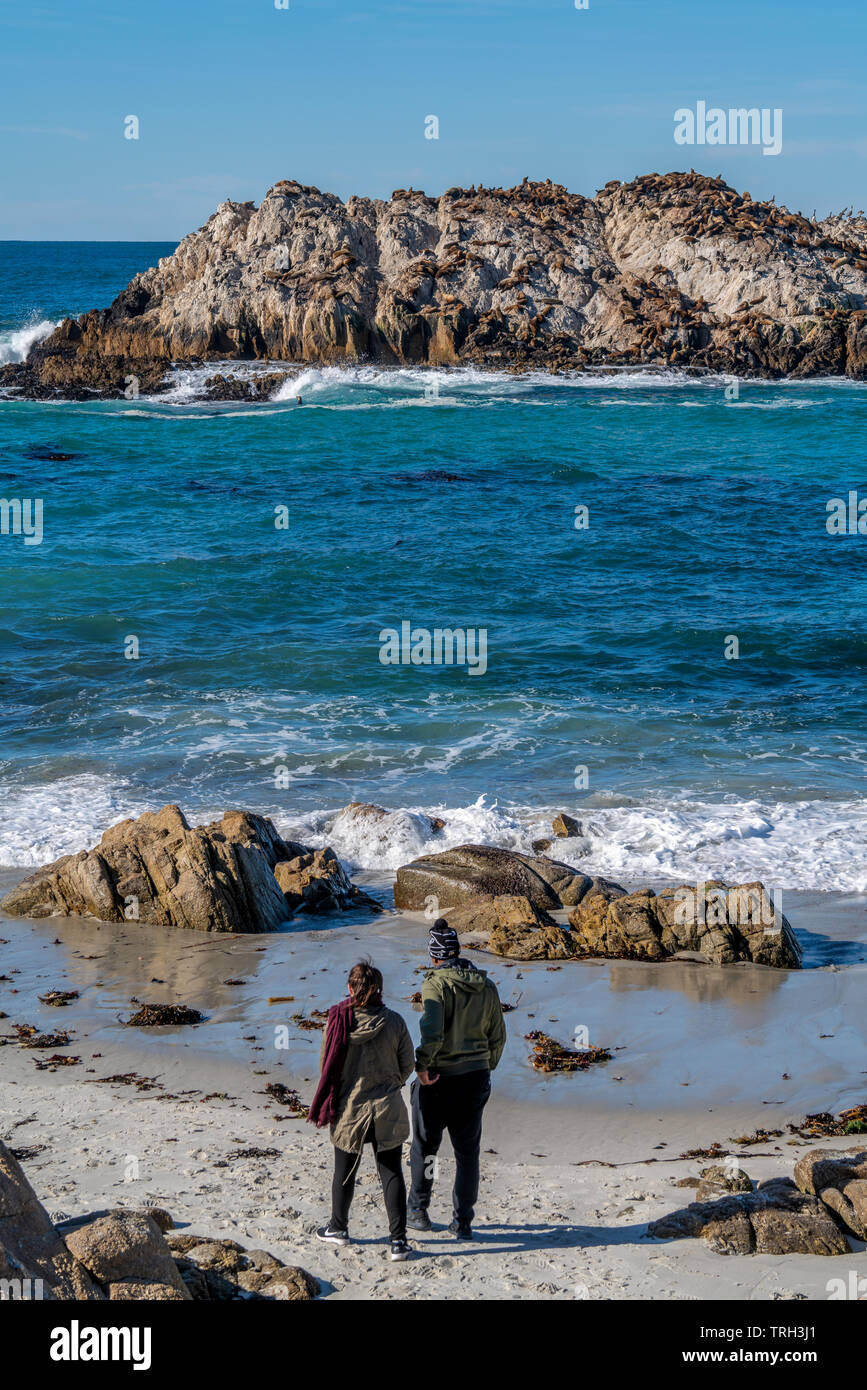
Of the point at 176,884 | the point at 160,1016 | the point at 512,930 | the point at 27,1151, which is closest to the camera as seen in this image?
the point at 27,1151

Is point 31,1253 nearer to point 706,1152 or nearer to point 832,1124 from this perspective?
point 706,1152

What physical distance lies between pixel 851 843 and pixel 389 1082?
8.67 m

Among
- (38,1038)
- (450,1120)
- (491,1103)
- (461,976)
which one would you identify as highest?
(461,976)

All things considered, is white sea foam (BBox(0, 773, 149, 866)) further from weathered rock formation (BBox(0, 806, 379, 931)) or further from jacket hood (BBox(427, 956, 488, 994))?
jacket hood (BBox(427, 956, 488, 994))

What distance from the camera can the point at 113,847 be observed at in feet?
38.8

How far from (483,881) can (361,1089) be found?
597 cm

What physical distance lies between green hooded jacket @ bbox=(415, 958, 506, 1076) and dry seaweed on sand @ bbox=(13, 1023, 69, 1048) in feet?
12.0

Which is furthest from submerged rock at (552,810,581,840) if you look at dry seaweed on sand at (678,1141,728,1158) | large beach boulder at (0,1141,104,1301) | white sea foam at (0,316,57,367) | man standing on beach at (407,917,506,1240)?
white sea foam at (0,316,57,367)

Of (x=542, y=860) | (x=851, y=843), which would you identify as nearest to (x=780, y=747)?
(x=851, y=843)

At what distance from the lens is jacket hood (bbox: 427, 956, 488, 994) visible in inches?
250

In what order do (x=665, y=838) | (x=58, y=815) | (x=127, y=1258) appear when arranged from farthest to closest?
(x=58, y=815) → (x=665, y=838) → (x=127, y=1258)

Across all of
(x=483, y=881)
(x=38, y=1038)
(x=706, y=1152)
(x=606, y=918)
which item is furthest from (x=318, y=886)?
(x=706, y=1152)

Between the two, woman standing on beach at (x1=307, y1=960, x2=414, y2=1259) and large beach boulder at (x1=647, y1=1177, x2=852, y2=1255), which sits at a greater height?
woman standing on beach at (x1=307, y1=960, x2=414, y2=1259)

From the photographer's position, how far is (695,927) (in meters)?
10.7
